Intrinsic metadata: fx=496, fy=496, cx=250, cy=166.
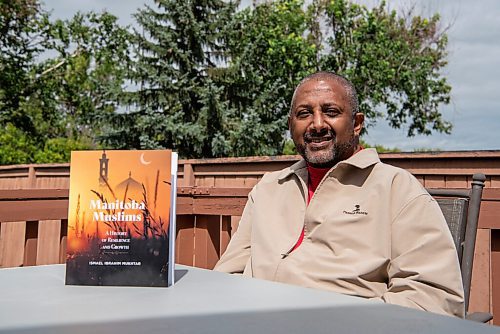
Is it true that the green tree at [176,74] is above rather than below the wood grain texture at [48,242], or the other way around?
above

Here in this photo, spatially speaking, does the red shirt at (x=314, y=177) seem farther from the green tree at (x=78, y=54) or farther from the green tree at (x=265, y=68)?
the green tree at (x=78, y=54)

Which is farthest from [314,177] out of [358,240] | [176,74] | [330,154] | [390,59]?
[390,59]

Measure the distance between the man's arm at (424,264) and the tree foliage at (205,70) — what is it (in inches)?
362

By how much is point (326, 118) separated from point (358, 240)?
17.1 inches

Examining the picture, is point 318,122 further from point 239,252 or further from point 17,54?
point 17,54

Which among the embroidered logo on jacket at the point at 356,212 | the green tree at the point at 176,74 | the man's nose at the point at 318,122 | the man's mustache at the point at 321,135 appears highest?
the green tree at the point at 176,74

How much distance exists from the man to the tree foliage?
348 inches

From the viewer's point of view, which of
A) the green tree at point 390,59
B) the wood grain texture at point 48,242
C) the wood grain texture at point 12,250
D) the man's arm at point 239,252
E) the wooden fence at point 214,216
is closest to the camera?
the man's arm at point 239,252

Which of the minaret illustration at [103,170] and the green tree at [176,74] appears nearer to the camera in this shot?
the minaret illustration at [103,170]

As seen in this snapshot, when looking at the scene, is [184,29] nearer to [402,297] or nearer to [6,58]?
[6,58]

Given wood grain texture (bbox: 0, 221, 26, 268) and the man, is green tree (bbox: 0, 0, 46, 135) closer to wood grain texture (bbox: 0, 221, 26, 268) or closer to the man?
wood grain texture (bbox: 0, 221, 26, 268)

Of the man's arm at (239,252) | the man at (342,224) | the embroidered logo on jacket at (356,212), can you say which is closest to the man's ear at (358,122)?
the man at (342,224)

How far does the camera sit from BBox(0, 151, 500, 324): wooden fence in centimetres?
215

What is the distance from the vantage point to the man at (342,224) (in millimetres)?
1235
